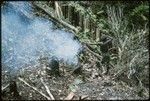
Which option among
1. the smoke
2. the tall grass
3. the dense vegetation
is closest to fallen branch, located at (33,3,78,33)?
the dense vegetation

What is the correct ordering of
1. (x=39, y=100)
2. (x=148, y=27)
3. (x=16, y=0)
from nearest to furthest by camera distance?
1. (x=39, y=100)
2. (x=148, y=27)
3. (x=16, y=0)

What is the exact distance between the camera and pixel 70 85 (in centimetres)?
707

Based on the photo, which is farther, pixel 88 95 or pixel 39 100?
pixel 88 95

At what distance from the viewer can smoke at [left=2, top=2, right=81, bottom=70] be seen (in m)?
7.71

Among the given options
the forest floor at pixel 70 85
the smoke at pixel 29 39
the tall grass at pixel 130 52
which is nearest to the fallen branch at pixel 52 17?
the smoke at pixel 29 39

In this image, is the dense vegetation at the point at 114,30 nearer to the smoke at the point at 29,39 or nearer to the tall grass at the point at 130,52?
the tall grass at the point at 130,52

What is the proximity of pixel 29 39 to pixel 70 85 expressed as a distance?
2.05 m

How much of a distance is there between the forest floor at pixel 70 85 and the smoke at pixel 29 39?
43 centimetres

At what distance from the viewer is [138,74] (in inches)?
297

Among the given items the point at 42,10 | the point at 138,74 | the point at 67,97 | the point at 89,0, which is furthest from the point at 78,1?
the point at 67,97

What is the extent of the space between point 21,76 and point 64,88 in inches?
41.2

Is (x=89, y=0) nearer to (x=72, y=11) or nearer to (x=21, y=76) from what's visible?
(x=72, y=11)

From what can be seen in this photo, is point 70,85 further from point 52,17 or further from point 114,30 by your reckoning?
point 52,17

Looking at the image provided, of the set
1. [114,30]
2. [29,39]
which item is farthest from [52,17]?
[114,30]
